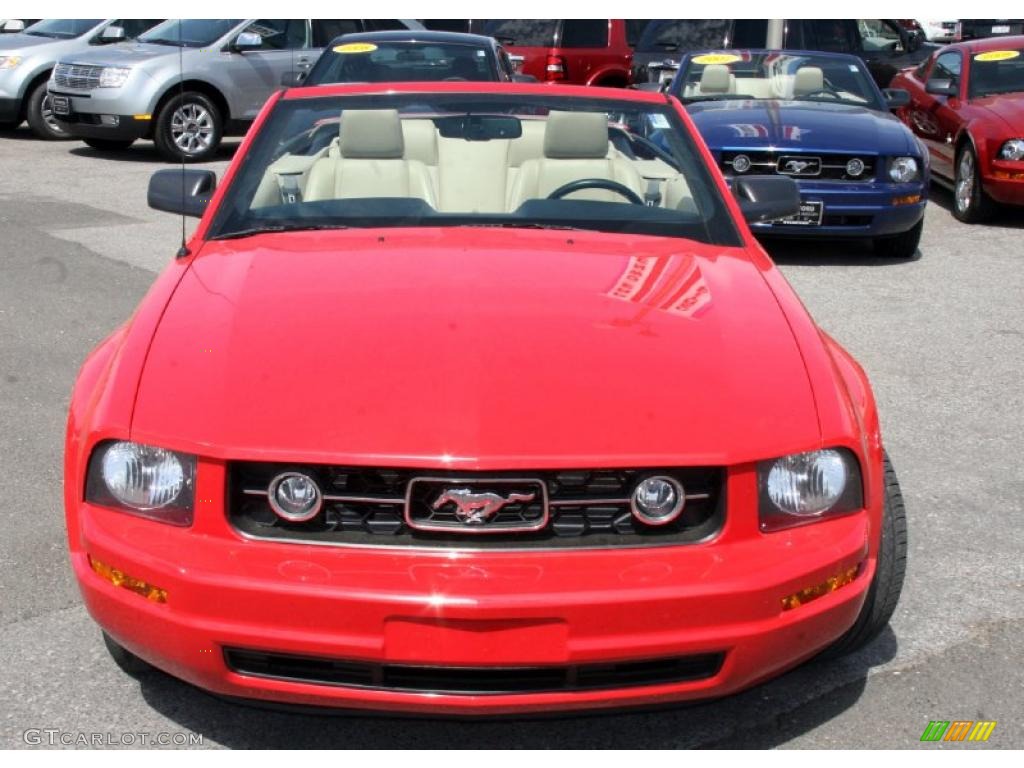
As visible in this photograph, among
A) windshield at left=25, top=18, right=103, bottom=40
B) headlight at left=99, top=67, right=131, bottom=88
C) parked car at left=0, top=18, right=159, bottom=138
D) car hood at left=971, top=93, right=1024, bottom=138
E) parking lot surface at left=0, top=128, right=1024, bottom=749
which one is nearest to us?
parking lot surface at left=0, top=128, right=1024, bottom=749

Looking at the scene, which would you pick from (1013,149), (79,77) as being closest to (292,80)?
(79,77)

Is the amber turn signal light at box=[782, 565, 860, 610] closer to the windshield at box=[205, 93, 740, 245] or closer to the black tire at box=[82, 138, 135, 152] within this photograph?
the windshield at box=[205, 93, 740, 245]

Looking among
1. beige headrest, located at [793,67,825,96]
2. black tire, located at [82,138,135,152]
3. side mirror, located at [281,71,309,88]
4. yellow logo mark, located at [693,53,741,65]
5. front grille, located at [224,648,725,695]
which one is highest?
yellow logo mark, located at [693,53,741,65]

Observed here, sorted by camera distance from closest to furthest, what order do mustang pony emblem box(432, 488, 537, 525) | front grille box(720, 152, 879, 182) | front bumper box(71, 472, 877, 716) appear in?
1. front bumper box(71, 472, 877, 716)
2. mustang pony emblem box(432, 488, 537, 525)
3. front grille box(720, 152, 879, 182)

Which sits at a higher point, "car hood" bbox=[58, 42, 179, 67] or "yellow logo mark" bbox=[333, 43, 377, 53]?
"yellow logo mark" bbox=[333, 43, 377, 53]

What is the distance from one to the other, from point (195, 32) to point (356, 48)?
13.5ft

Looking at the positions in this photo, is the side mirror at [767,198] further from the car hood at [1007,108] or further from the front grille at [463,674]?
the car hood at [1007,108]

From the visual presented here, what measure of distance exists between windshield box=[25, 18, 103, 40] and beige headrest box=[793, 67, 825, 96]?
31.3 ft

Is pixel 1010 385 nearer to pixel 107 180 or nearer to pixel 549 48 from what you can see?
pixel 107 180

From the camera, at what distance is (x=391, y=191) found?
470 cm

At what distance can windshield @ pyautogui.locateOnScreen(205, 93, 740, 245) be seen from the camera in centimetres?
442

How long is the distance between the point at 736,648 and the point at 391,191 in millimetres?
2292

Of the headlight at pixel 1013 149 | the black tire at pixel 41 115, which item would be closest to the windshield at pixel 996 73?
the headlight at pixel 1013 149

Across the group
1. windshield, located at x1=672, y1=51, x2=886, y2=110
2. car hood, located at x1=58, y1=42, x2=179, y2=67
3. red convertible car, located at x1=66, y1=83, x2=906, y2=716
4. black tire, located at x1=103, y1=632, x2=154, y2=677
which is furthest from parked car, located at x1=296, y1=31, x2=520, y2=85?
black tire, located at x1=103, y1=632, x2=154, y2=677
